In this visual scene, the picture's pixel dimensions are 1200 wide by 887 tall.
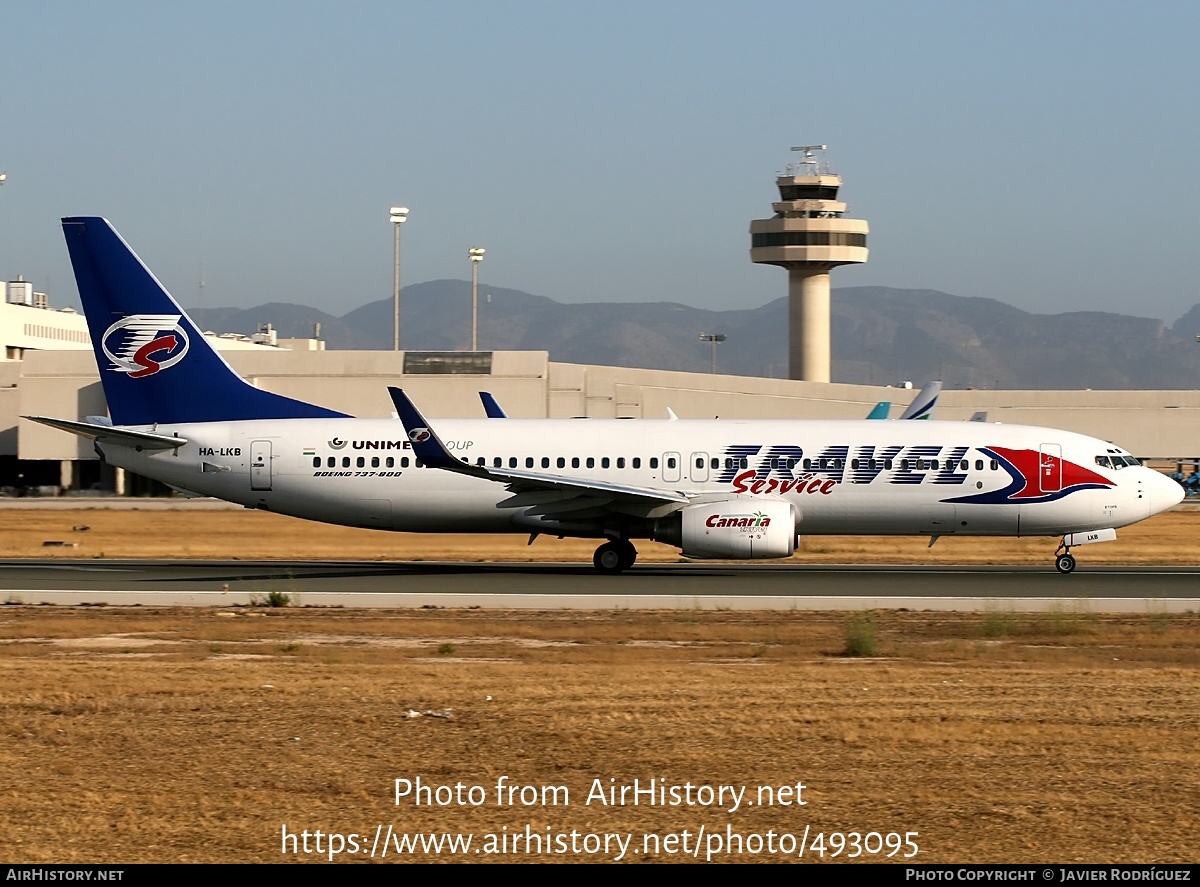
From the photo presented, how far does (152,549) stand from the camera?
39.2 meters

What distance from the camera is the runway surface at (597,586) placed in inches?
975

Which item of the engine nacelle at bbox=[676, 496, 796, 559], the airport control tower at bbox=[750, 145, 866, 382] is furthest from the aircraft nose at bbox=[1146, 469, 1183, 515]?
the airport control tower at bbox=[750, 145, 866, 382]

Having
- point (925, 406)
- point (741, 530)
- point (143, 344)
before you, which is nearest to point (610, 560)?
point (741, 530)

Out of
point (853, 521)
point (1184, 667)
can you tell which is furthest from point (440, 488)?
point (1184, 667)

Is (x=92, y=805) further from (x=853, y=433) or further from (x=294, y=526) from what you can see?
(x=294, y=526)

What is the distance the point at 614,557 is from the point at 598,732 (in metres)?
18.9

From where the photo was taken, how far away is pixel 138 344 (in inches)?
1293

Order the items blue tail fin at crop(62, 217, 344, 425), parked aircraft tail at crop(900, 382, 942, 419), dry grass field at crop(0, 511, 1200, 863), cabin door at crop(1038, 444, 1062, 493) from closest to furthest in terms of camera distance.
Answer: dry grass field at crop(0, 511, 1200, 863)
cabin door at crop(1038, 444, 1062, 493)
blue tail fin at crop(62, 217, 344, 425)
parked aircraft tail at crop(900, 382, 942, 419)

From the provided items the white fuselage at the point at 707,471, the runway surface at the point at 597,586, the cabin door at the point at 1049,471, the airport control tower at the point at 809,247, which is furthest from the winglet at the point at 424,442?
the airport control tower at the point at 809,247

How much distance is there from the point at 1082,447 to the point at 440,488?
14327mm

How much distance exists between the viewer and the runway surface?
24766 mm

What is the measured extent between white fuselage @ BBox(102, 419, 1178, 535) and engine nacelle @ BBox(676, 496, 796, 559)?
4.09ft

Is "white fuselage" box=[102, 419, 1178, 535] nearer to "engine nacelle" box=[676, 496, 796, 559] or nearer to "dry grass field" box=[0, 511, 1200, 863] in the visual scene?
"engine nacelle" box=[676, 496, 796, 559]

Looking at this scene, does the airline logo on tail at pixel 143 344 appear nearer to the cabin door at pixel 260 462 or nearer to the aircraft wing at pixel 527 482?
the cabin door at pixel 260 462
